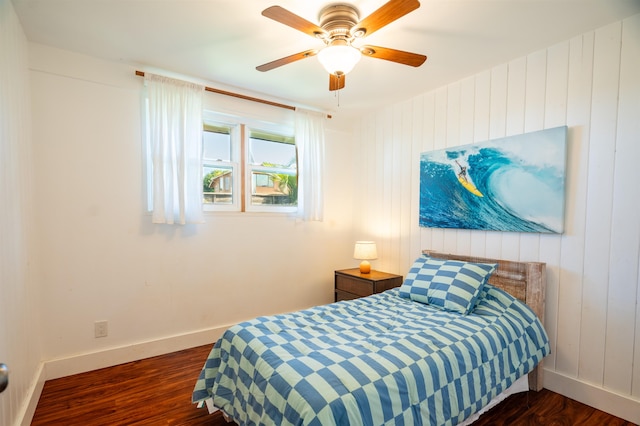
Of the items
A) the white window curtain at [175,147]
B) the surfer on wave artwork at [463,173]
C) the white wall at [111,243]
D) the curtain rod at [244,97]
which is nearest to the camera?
the white wall at [111,243]

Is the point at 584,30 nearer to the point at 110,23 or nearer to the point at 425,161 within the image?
the point at 425,161

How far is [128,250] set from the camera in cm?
264

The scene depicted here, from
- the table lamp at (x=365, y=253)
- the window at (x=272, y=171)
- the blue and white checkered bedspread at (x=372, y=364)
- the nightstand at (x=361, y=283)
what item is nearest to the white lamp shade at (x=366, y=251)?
the table lamp at (x=365, y=253)

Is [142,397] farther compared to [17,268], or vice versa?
[142,397]

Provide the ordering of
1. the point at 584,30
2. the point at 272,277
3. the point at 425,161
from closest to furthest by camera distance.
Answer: the point at 584,30, the point at 425,161, the point at 272,277

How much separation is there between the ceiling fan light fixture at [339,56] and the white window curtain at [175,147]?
1538mm

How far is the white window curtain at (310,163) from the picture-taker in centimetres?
347

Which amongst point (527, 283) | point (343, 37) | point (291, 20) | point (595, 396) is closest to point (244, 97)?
point (343, 37)

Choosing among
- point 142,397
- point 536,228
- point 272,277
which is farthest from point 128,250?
point 536,228

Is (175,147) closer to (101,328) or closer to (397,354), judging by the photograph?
(101,328)

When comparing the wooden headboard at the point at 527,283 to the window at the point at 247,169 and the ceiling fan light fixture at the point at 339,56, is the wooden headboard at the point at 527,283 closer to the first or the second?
the ceiling fan light fixture at the point at 339,56

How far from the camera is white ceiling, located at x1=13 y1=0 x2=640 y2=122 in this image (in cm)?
185

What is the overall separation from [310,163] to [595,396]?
2983 mm

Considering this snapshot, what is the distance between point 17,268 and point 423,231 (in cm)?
309
